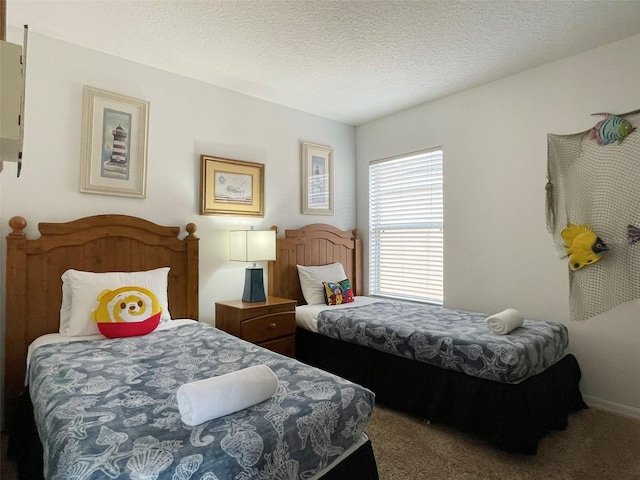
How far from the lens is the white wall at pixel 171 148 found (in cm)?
238

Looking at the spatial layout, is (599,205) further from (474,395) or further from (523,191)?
(474,395)

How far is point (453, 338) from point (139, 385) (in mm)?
1782

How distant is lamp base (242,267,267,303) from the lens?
3.07m

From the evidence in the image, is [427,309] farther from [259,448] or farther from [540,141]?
[259,448]

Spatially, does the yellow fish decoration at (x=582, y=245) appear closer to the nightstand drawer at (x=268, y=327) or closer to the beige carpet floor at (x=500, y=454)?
the beige carpet floor at (x=500, y=454)

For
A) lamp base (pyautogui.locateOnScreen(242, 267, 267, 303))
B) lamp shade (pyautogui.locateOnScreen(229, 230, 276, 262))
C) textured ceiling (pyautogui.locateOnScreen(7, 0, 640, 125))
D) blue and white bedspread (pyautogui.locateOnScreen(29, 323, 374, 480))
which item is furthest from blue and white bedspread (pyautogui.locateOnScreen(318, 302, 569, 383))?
textured ceiling (pyautogui.locateOnScreen(7, 0, 640, 125))

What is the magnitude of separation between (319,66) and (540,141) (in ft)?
6.07

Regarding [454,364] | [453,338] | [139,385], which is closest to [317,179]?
[453,338]

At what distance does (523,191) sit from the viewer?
297 cm

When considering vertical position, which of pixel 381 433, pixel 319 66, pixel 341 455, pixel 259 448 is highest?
pixel 319 66

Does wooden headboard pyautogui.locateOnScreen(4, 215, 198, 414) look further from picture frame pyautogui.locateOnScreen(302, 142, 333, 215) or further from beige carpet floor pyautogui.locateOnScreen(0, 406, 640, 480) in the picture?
picture frame pyautogui.locateOnScreen(302, 142, 333, 215)

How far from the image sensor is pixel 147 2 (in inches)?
82.0

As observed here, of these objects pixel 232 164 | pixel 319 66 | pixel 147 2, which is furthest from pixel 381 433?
pixel 147 2

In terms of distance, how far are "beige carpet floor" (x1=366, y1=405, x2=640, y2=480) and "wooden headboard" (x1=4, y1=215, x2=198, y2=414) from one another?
1.77 metres
